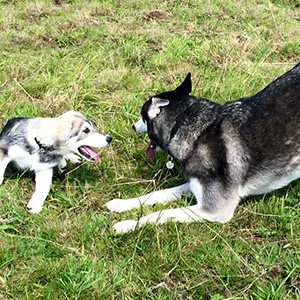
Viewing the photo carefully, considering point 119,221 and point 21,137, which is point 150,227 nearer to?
point 119,221

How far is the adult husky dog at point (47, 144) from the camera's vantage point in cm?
420

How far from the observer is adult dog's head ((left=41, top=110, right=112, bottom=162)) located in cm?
420

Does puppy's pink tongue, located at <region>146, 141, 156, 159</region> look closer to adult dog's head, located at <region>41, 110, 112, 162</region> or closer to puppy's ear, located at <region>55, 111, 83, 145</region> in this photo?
adult dog's head, located at <region>41, 110, 112, 162</region>

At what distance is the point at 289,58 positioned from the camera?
257 inches

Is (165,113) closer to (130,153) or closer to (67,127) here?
(130,153)

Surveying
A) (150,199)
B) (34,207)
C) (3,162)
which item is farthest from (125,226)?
(3,162)

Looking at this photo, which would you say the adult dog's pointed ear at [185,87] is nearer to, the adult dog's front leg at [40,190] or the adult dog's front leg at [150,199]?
the adult dog's front leg at [150,199]

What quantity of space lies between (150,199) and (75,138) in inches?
34.2

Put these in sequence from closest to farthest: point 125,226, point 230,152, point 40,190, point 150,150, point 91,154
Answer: point 125,226 < point 230,152 < point 40,190 < point 91,154 < point 150,150

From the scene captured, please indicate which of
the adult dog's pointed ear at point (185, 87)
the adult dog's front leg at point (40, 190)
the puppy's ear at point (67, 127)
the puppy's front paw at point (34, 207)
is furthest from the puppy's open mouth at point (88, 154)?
the adult dog's pointed ear at point (185, 87)

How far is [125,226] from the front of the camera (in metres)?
3.68

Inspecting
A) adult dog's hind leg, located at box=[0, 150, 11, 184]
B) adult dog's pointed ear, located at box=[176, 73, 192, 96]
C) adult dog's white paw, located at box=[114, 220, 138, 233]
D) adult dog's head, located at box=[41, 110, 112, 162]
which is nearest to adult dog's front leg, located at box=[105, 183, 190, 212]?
adult dog's white paw, located at box=[114, 220, 138, 233]

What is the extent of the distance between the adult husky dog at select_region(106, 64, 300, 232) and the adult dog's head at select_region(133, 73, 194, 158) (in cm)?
2

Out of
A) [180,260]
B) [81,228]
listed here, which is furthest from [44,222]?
[180,260]
